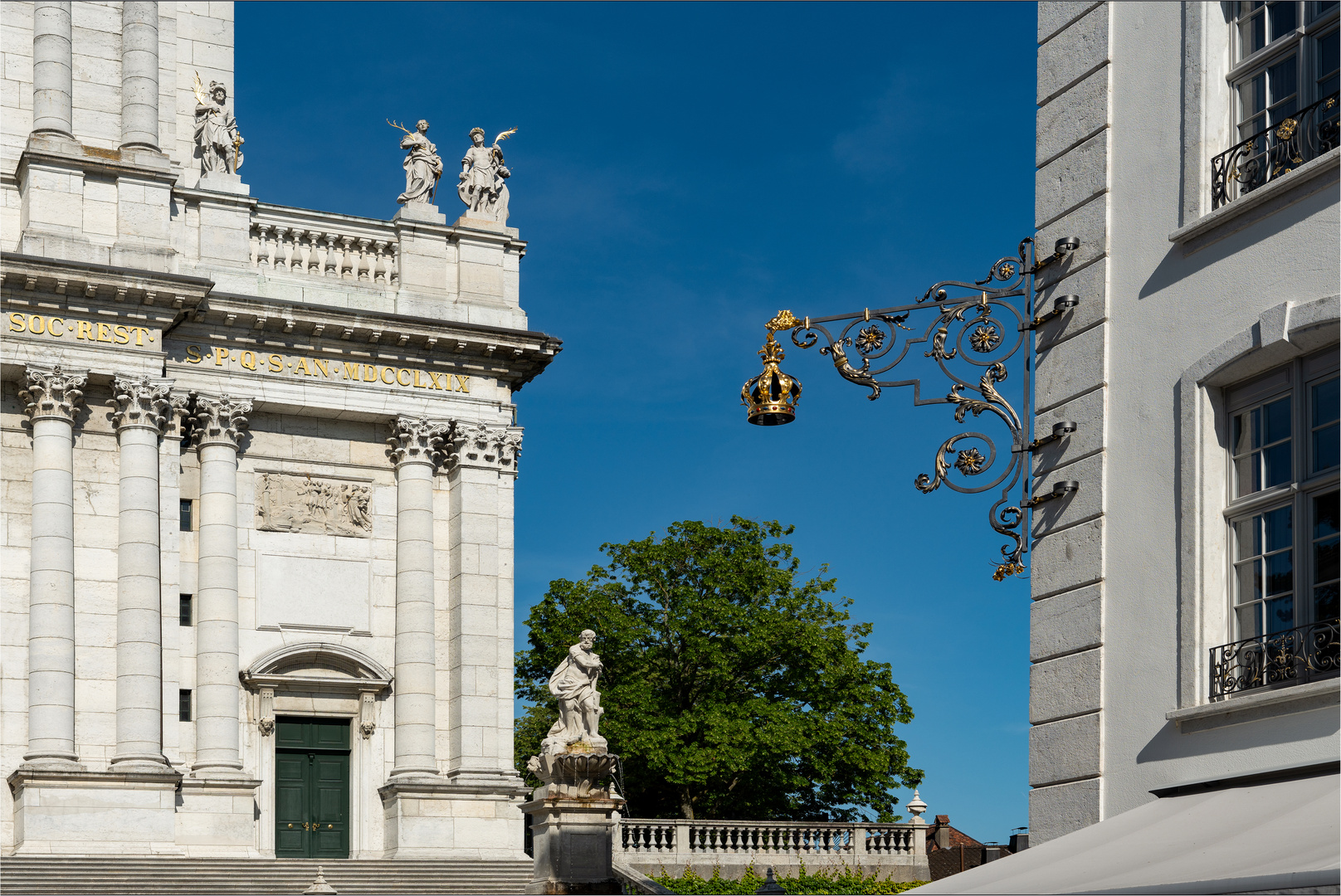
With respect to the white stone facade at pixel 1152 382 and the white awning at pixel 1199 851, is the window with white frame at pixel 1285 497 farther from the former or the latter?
the white awning at pixel 1199 851

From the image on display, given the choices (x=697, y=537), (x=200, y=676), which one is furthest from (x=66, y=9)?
(x=697, y=537)

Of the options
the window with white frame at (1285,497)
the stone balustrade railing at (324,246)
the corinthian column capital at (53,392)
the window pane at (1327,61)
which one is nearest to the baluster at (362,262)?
the stone balustrade railing at (324,246)

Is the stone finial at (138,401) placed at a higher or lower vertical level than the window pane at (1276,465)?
higher

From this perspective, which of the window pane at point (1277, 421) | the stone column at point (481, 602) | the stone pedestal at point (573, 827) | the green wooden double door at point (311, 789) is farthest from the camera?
the stone column at point (481, 602)

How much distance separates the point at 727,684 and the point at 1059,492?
42387mm

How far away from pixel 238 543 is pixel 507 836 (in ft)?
26.9

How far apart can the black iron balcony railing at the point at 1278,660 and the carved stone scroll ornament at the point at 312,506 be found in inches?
1175

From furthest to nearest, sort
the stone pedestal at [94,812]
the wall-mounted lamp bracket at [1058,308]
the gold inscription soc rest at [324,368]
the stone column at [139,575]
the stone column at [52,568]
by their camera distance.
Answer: the gold inscription soc rest at [324,368] < the stone column at [139,575] < the stone column at [52,568] < the stone pedestal at [94,812] < the wall-mounted lamp bracket at [1058,308]

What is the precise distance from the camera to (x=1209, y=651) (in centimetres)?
1161

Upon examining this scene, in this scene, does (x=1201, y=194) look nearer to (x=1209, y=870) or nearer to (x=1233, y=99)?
(x=1233, y=99)

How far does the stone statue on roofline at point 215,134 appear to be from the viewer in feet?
132

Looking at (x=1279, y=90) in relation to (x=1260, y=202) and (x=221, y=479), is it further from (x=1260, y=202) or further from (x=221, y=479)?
(x=221, y=479)

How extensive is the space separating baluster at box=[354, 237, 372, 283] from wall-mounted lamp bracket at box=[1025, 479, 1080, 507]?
2934 cm

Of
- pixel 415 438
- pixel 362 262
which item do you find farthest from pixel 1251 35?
pixel 362 262
